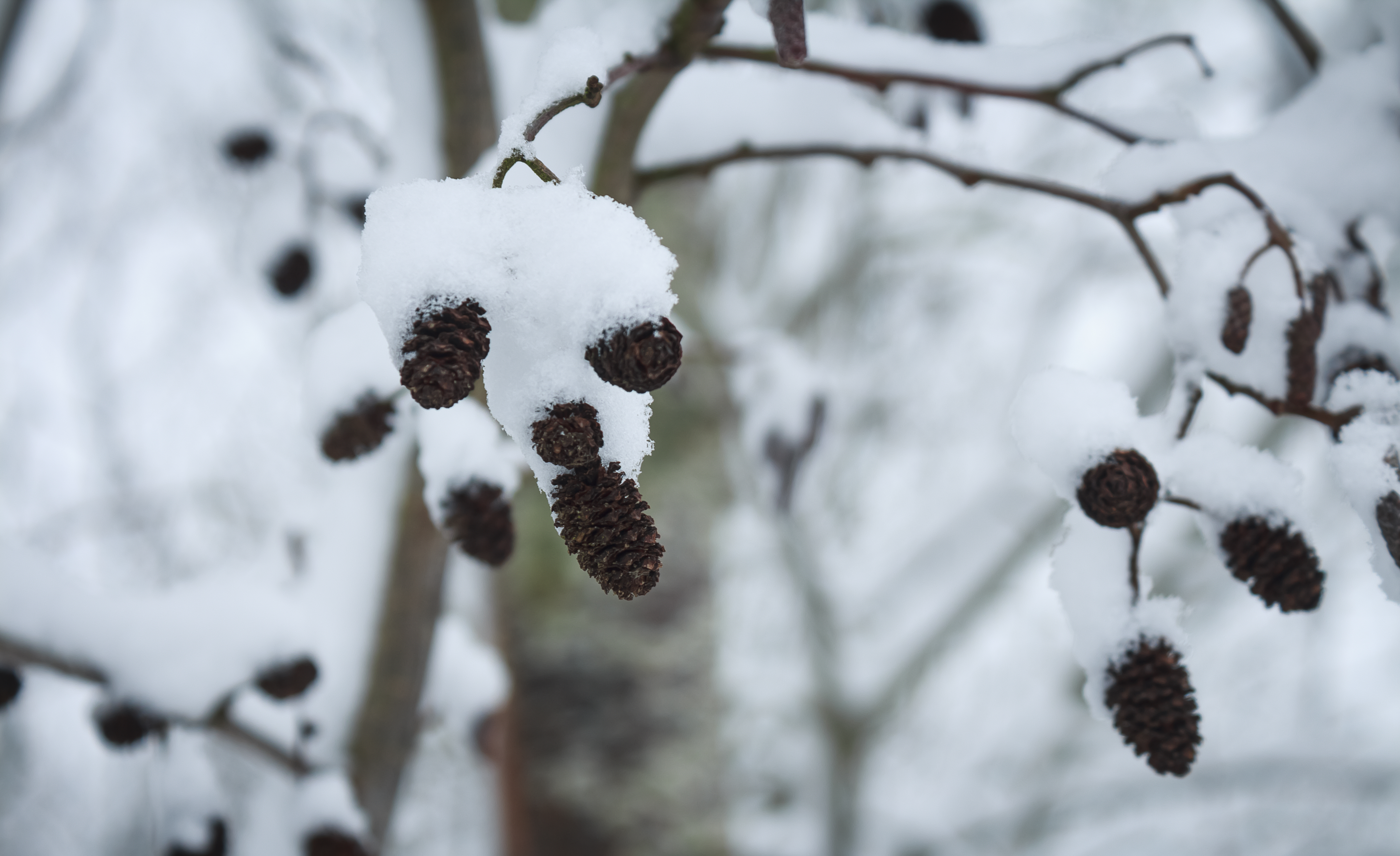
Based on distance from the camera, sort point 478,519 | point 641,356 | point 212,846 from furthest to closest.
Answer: point 212,846
point 478,519
point 641,356

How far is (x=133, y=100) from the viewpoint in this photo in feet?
9.46

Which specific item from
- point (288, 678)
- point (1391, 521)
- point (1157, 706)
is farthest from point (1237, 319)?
point (288, 678)

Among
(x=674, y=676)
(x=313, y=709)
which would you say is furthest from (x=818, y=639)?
Answer: (x=313, y=709)

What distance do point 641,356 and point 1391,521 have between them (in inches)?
17.9

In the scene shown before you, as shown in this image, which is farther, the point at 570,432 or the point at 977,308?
the point at 977,308

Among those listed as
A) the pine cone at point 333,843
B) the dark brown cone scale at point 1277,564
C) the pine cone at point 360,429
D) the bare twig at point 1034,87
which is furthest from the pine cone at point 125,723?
the dark brown cone scale at point 1277,564

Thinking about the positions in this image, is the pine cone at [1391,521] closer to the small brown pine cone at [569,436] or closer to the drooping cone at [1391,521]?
the drooping cone at [1391,521]

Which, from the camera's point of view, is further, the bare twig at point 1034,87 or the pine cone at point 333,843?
the pine cone at point 333,843

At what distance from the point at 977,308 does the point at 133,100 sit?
394cm

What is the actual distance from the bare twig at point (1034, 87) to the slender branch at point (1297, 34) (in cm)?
11

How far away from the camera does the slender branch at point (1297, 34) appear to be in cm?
73

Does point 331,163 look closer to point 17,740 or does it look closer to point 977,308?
point 17,740

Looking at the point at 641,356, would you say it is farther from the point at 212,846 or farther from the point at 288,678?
the point at 212,846

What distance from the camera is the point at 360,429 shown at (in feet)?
1.95
